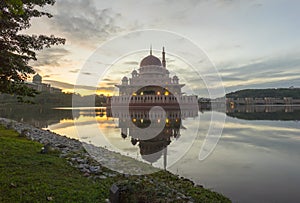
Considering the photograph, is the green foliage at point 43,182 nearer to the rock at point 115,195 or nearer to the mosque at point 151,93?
the rock at point 115,195

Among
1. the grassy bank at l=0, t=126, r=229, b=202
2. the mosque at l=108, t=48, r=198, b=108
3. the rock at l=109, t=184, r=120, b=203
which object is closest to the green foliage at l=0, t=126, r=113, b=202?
the grassy bank at l=0, t=126, r=229, b=202

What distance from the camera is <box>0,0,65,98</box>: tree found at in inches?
225

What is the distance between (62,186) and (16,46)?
437cm

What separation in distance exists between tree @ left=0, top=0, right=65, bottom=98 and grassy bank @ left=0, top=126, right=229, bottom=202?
7.11 ft

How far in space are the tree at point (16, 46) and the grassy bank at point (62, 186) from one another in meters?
2.17

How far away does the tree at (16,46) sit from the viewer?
5715 mm

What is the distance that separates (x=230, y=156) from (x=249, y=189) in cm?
449

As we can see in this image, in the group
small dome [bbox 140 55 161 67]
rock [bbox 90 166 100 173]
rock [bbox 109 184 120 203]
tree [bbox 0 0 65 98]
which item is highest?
small dome [bbox 140 55 161 67]

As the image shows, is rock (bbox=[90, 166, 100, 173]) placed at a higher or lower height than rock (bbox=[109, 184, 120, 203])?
lower

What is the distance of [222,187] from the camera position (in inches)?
273

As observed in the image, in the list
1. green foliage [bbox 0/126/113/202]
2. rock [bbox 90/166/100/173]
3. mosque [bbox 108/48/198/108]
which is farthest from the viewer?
mosque [bbox 108/48/198/108]

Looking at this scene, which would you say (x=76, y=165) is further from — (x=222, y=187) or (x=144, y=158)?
(x=222, y=187)

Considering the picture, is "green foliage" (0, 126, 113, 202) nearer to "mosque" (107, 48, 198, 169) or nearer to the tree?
the tree

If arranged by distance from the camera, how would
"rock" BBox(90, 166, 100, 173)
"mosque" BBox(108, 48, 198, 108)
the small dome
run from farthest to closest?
the small dome < "mosque" BBox(108, 48, 198, 108) < "rock" BBox(90, 166, 100, 173)
